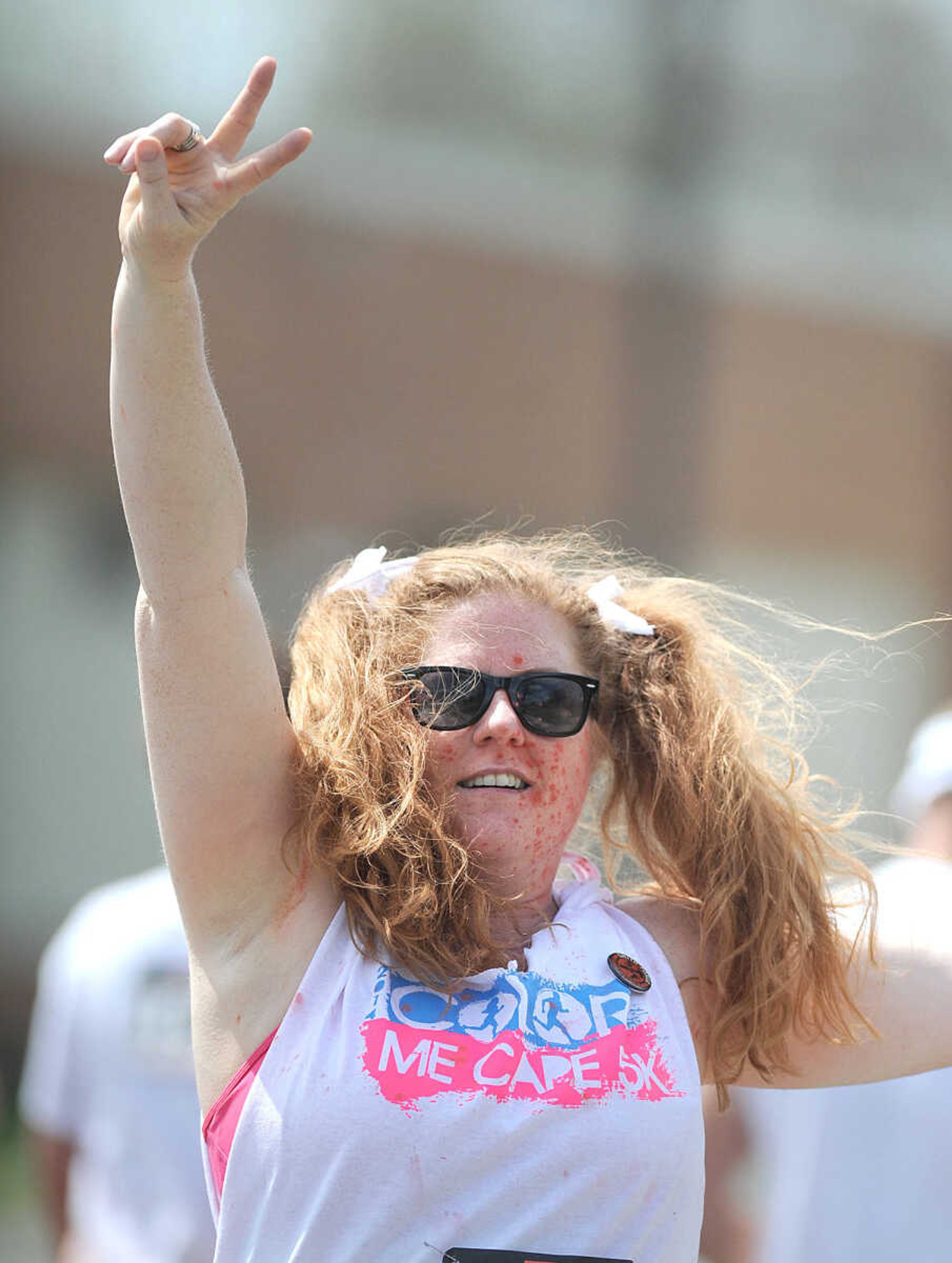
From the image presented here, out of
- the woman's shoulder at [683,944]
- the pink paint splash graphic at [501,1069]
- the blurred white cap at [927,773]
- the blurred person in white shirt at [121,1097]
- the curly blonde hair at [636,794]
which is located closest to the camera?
the pink paint splash graphic at [501,1069]

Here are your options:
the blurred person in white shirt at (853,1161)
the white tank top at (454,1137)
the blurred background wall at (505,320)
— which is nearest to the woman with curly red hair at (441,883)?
the white tank top at (454,1137)

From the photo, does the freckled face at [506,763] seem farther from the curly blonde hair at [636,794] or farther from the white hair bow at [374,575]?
the white hair bow at [374,575]

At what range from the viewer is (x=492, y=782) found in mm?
1930

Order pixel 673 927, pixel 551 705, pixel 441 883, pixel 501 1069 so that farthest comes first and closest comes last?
pixel 673 927
pixel 551 705
pixel 441 883
pixel 501 1069

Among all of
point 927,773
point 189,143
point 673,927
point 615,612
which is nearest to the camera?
point 189,143

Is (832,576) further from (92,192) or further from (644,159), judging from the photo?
(92,192)

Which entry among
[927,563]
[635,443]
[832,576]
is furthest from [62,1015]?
[927,563]

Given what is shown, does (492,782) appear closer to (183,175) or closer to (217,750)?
(217,750)

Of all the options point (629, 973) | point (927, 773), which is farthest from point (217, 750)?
point (927, 773)

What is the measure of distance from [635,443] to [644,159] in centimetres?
154

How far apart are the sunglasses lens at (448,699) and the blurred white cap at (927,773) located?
148 cm

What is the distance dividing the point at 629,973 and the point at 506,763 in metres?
0.31

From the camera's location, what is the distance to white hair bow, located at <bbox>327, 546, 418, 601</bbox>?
2.11m

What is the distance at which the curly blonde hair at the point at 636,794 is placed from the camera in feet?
6.05
